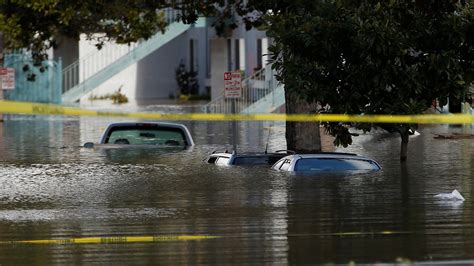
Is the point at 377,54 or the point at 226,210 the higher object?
the point at 377,54

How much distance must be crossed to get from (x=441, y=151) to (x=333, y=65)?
8560 millimetres

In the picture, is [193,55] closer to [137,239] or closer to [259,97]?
[259,97]

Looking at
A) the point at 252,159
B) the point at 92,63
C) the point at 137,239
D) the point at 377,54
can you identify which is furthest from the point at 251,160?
the point at 92,63

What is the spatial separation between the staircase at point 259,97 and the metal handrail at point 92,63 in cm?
730

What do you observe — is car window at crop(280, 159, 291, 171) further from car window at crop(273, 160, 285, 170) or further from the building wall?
the building wall

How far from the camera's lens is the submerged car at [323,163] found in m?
20.9

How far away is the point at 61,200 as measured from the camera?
695 inches

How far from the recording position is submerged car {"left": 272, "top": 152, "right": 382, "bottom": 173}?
20938 mm

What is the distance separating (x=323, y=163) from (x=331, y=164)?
0.56 feet

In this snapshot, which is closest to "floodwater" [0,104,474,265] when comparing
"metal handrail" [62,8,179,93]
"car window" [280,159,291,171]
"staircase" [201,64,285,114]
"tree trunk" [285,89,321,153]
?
"car window" [280,159,291,171]

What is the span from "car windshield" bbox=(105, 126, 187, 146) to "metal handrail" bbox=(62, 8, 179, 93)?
82.1ft

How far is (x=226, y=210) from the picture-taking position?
1616 centimetres

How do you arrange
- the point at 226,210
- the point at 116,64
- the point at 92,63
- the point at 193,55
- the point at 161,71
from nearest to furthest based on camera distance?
the point at 226,210
the point at 116,64
the point at 92,63
the point at 193,55
the point at 161,71

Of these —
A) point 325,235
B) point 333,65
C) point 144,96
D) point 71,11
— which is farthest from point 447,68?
point 144,96
